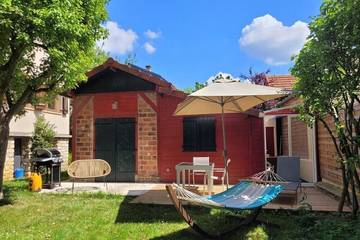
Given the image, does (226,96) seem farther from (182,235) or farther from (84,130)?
(84,130)

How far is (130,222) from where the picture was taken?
20.5 feet

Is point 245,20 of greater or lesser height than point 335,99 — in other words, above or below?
above

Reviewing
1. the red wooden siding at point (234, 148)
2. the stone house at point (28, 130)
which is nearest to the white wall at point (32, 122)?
the stone house at point (28, 130)

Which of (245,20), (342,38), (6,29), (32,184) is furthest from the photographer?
(245,20)

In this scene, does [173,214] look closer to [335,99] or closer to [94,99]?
[335,99]

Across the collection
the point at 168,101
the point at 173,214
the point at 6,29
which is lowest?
the point at 173,214

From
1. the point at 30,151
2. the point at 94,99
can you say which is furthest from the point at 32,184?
the point at 30,151

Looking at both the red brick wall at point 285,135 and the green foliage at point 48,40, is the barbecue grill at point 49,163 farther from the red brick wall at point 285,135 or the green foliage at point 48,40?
the red brick wall at point 285,135

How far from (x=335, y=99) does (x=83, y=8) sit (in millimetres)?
5708

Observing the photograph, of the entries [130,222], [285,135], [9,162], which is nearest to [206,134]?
[285,135]

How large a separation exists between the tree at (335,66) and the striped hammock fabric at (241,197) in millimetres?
1273

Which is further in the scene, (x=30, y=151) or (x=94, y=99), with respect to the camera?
(x=30, y=151)

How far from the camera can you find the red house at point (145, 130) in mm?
10984

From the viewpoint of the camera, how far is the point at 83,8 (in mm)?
7664
